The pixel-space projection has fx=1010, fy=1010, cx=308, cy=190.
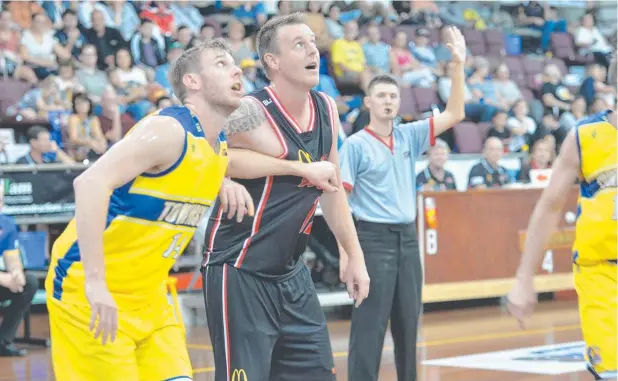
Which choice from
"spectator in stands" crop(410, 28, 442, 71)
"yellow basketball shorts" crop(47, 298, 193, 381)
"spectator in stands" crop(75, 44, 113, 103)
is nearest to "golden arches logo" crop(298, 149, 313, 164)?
"yellow basketball shorts" crop(47, 298, 193, 381)

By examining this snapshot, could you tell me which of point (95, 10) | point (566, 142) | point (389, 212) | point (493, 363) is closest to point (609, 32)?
point (95, 10)

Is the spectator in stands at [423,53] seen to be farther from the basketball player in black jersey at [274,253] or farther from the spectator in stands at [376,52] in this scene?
the basketball player in black jersey at [274,253]

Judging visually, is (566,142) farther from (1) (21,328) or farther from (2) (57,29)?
(2) (57,29)

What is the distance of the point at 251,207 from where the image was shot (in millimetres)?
4227

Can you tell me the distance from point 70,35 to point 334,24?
532cm

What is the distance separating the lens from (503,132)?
15977mm

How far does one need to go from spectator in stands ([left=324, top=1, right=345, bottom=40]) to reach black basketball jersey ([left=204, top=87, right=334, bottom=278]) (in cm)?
1284

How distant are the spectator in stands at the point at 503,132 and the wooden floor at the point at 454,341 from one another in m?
3.72

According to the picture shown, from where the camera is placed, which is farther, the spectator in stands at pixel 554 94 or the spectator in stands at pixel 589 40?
the spectator in stands at pixel 589 40

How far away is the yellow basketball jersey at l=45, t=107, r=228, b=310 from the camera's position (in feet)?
12.8

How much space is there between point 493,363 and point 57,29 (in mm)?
Answer: 8478

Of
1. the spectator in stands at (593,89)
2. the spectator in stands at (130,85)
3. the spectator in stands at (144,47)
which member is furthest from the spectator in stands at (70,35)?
the spectator in stands at (593,89)

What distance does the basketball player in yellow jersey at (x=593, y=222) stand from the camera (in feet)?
14.2

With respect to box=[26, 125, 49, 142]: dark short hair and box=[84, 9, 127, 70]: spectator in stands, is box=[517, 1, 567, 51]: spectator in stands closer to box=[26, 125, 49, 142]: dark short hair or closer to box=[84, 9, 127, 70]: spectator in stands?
box=[84, 9, 127, 70]: spectator in stands
